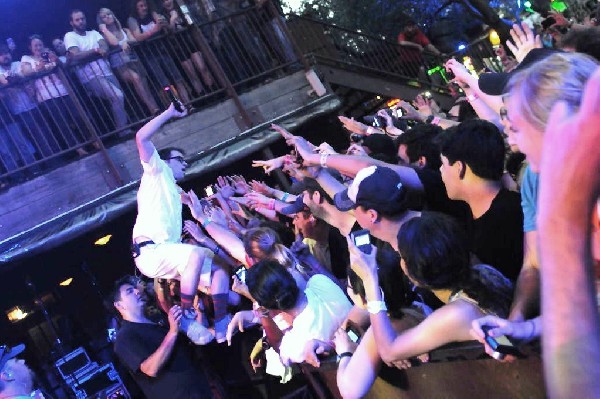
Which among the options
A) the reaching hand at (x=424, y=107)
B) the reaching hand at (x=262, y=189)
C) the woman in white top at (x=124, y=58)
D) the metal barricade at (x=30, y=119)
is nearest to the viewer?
the reaching hand at (x=262, y=189)

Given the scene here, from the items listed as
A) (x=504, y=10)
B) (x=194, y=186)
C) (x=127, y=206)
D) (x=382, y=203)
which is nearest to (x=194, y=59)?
(x=194, y=186)

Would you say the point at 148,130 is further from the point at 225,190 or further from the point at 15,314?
the point at 15,314

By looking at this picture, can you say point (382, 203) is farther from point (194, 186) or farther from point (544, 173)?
point (194, 186)

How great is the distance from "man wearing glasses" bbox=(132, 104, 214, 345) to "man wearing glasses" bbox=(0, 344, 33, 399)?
1.27 metres

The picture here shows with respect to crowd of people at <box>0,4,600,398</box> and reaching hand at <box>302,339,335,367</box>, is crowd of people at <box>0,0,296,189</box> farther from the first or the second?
reaching hand at <box>302,339,335,367</box>

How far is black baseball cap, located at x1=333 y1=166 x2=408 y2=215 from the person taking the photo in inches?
108

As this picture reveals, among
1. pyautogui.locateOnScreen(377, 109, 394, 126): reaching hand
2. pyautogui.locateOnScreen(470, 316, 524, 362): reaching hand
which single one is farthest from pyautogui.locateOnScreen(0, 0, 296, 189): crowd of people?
pyautogui.locateOnScreen(470, 316, 524, 362): reaching hand

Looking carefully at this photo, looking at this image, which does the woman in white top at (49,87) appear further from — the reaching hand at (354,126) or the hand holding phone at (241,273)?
the reaching hand at (354,126)

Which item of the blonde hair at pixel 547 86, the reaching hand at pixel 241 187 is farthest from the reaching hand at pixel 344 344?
the reaching hand at pixel 241 187

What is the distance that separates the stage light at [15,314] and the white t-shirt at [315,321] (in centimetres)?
948

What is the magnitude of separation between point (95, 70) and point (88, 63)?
151 mm

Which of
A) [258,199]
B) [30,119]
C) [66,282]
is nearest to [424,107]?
[258,199]

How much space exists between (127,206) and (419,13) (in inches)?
479

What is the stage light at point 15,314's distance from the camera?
1050 centimetres
